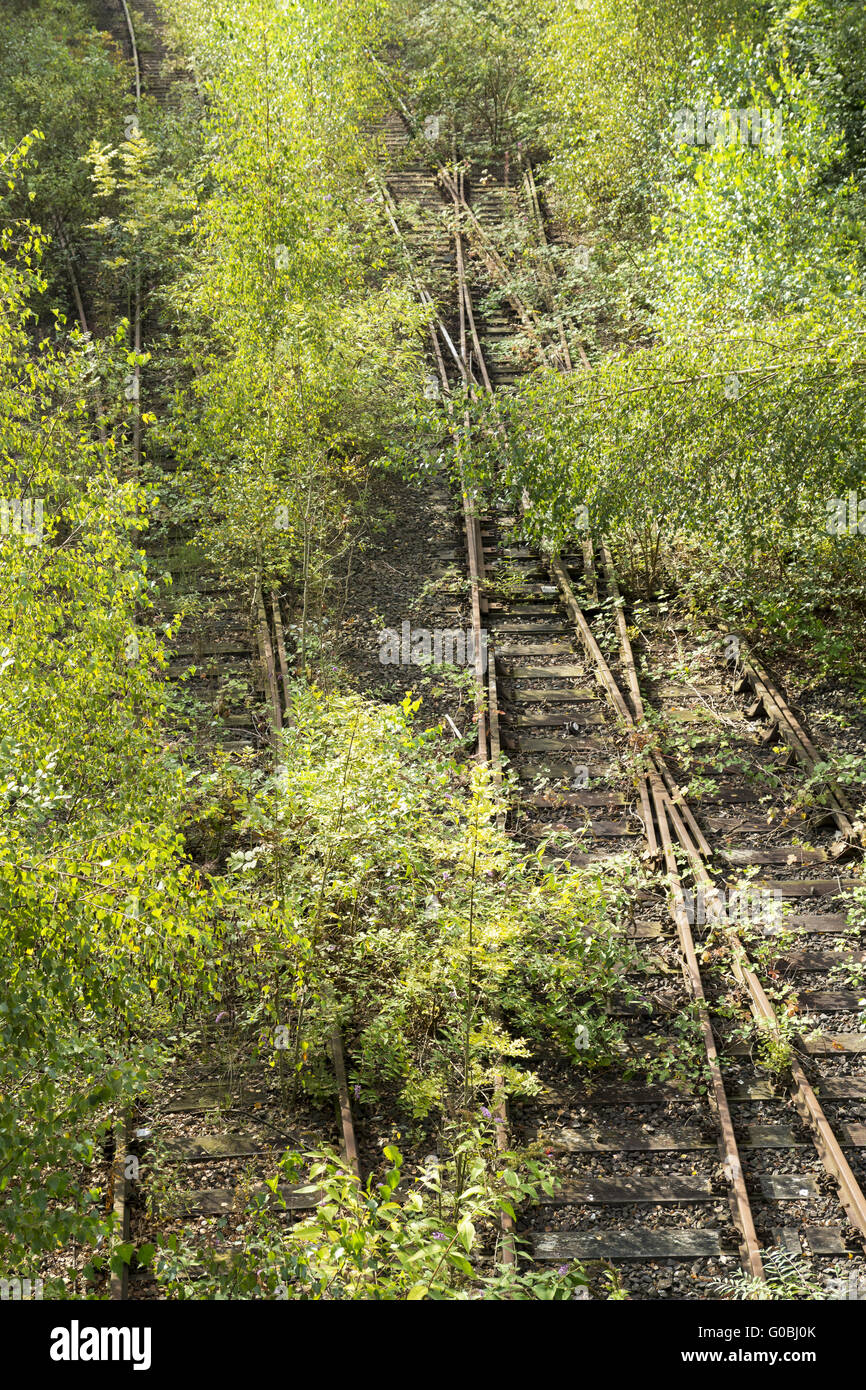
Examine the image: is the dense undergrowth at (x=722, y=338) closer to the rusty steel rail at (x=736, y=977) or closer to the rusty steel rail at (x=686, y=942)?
the rusty steel rail at (x=686, y=942)

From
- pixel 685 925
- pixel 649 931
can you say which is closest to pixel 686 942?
pixel 685 925

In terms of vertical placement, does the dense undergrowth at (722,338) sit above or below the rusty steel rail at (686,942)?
above

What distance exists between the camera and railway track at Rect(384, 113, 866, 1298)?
5.76 metres

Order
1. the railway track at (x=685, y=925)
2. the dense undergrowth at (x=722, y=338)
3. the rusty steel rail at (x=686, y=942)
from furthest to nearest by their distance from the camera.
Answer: the dense undergrowth at (x=722, y=338), the railway track at (x=685, y=925), the rusty steel rail at (x=686, y=942)

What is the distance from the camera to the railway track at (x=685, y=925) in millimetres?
5762

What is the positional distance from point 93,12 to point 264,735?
75.9 feet

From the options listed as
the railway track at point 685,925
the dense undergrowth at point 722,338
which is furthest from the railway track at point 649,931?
the dense undergrowth at point 722,338

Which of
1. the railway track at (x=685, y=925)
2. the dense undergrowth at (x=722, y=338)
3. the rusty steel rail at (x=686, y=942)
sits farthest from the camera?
the dense undergrowth at (x=722, y=338)

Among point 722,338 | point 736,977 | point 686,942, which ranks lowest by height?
point 736,977

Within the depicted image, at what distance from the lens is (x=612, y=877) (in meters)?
7.66

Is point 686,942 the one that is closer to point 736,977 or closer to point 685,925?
point 685,925

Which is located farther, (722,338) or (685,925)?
(722,338)

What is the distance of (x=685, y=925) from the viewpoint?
739cm
